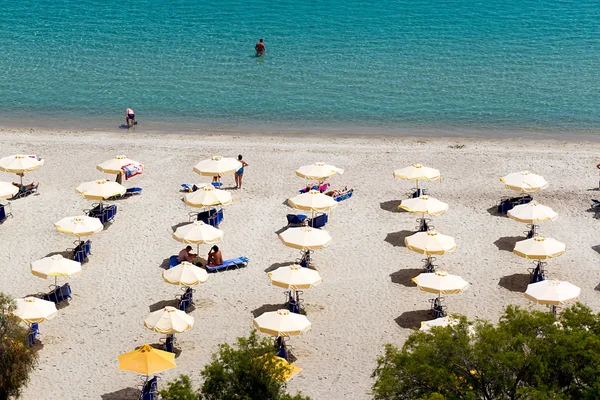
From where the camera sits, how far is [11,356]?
20.6 m

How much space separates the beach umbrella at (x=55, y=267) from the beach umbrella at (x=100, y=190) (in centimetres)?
479

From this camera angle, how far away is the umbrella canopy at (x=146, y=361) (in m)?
22.1

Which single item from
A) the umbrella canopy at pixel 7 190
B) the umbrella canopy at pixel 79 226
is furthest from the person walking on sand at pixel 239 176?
the umbrella canopy at pixel 7 190

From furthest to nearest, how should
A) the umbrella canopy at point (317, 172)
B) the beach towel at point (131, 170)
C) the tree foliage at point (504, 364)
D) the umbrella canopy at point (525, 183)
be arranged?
the beach towel at point (131, 170) → the umbrella canopy at point (317, 172) → the umbrella canopy at point (525, 183) → the tree foliage at point (504, 364)

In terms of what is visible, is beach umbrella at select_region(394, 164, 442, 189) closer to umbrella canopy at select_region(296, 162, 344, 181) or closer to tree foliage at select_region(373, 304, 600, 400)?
umbrella canopy at select_region(296, 162, 344, 181)

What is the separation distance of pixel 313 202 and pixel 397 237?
2671 millimetres

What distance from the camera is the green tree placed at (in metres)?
20.6

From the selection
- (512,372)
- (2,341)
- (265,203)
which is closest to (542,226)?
(265,203)

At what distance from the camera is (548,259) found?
29.5m

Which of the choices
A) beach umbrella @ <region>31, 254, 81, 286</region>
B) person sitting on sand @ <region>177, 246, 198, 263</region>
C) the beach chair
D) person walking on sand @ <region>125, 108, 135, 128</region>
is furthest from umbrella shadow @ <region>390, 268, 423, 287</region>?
person walking on sand @ <region>125, 108, 135, 128</region>

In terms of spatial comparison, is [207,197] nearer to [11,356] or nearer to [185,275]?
[185,275]

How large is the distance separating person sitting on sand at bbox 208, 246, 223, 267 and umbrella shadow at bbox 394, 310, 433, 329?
534 cm

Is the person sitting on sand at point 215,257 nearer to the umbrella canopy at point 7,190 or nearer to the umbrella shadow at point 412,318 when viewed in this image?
the umbrella shadow at point 412,318

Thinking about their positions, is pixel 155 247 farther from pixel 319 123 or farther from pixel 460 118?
pixel 460 118
